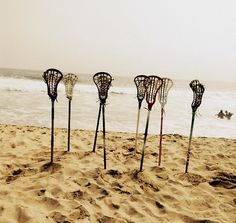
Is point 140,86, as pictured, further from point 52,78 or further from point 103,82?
point 52,78

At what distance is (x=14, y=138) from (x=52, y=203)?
4208 millimetres

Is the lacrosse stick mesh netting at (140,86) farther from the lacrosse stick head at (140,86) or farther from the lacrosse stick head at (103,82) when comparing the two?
the lacrosse stick head at (103,82)

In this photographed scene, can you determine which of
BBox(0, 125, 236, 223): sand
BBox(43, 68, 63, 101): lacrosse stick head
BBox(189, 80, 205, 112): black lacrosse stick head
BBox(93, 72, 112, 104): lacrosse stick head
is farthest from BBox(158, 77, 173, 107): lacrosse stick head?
BBox(43, 68, 63, 101): lacrosse stick head

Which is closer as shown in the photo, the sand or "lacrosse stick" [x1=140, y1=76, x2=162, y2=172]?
the sand

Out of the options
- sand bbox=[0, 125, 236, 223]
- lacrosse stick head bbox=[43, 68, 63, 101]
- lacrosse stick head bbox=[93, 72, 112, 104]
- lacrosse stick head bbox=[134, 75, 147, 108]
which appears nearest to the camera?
sand bbox=[0, 125, 236, 223]

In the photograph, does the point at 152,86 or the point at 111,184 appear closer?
the point at 111,184

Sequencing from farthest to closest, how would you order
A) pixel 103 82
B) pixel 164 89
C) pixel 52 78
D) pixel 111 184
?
pixel 164 89 → pixel 103 82 → pixel 52 78 → pixel 111 184

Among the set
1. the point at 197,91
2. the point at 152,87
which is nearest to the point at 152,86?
the point at 152,87

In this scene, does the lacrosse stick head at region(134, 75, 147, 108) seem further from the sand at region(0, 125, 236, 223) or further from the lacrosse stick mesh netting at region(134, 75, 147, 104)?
the sand at region(0, 125, 236, 223)

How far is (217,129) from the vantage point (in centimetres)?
1333

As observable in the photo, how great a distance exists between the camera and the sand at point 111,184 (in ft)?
13.7

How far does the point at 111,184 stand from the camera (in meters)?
5.30

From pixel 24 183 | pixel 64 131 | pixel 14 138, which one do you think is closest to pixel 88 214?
pixel 24 183

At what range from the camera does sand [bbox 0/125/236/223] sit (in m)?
4.18
